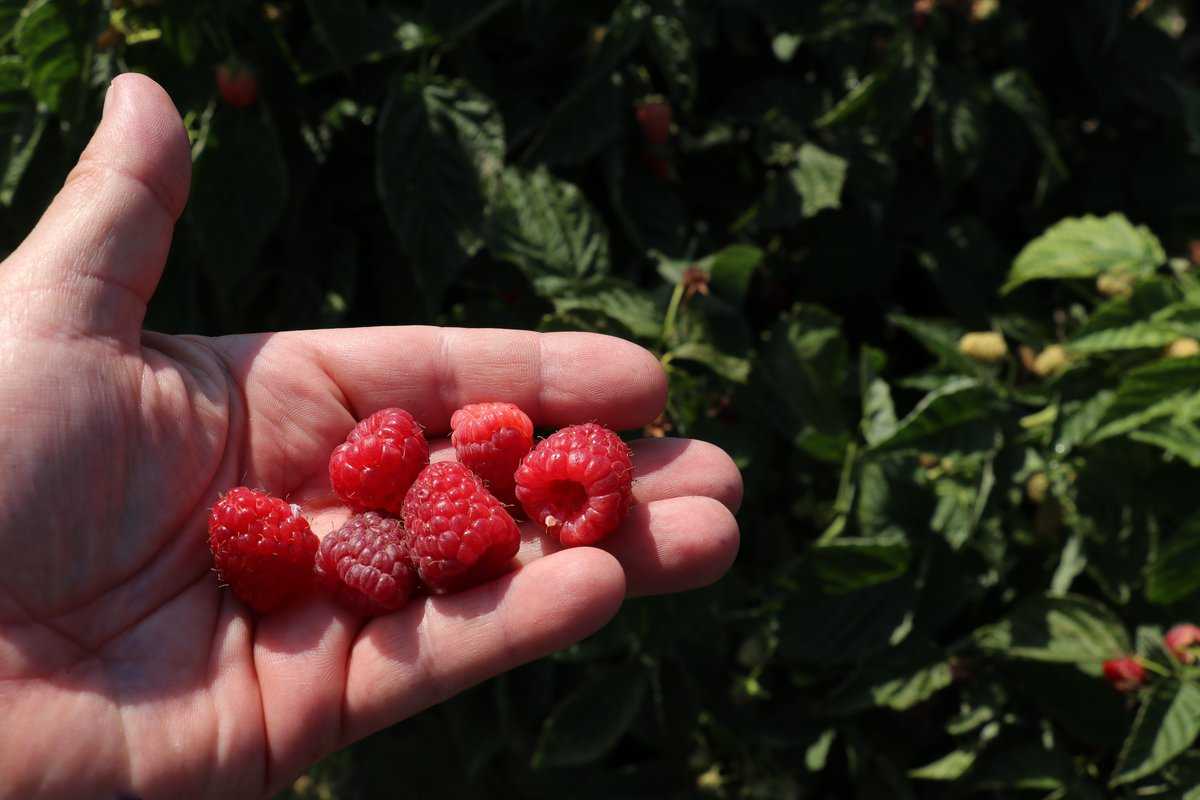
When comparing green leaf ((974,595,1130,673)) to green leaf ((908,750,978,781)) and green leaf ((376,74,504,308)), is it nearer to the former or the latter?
green leaf ((908,750,978,781))

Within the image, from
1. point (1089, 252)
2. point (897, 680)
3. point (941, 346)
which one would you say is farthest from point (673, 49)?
point (897, 680)

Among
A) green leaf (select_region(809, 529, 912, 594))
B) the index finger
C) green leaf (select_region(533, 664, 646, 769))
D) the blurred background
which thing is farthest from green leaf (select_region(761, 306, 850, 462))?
green leaf (select_region(533, 664, 646, 769))

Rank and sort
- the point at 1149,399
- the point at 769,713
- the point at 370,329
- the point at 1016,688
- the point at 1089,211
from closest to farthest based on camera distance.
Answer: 1. the point at 1149,399
2. the point at 370,329
3. the point at 1016,688
4. the point at 769,713
5. the point at 1089,211

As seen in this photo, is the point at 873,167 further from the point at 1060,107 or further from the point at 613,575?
the point at 613,575

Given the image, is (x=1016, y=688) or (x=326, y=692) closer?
(x=326, y=692)

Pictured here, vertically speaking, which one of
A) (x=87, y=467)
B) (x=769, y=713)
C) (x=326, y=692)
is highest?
(x=87, y=467)

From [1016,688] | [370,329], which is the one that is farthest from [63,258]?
[1016,688]

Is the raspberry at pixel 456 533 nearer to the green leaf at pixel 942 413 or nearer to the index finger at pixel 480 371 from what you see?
the index finger at pixel 480 371

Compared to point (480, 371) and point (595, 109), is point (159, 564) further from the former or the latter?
point (595, 109)

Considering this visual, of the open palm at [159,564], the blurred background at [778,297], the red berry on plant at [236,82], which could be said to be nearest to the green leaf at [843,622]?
the blurred background at [778,297]
